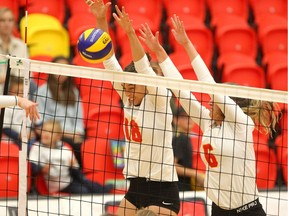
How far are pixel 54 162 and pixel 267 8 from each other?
4.36 meters

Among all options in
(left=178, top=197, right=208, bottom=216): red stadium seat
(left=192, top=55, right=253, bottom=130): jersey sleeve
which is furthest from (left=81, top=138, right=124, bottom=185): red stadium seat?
(left=192, top=55, right=253, bottom=130): jersey sleeve

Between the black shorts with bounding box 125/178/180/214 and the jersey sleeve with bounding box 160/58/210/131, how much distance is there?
1.90 ft

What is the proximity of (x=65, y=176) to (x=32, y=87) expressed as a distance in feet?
3.81

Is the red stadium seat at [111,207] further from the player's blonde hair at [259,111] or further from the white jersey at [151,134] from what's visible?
the player's blonde hair at [259,111]

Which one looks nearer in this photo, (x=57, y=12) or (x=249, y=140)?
(x=249, y=140)

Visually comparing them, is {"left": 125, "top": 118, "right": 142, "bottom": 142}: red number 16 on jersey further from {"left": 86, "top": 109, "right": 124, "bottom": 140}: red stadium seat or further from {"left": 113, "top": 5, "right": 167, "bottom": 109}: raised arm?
{"left": 86, "top": 109, "right": 124, "bottom": 140}: red stadium seat

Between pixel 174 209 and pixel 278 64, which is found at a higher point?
pixel 278 64

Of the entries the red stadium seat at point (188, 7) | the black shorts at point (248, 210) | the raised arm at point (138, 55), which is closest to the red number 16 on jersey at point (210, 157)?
the black shorts at point (248, 210)

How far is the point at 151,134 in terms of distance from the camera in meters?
7.42

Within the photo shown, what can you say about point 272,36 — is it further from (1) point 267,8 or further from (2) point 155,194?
(2) point 155,194

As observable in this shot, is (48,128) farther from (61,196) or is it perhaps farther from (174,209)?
(174,209)

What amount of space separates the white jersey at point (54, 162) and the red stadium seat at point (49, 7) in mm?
2520

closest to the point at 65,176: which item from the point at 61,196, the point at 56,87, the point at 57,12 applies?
the point at 61,196

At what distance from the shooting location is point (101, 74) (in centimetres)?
736
